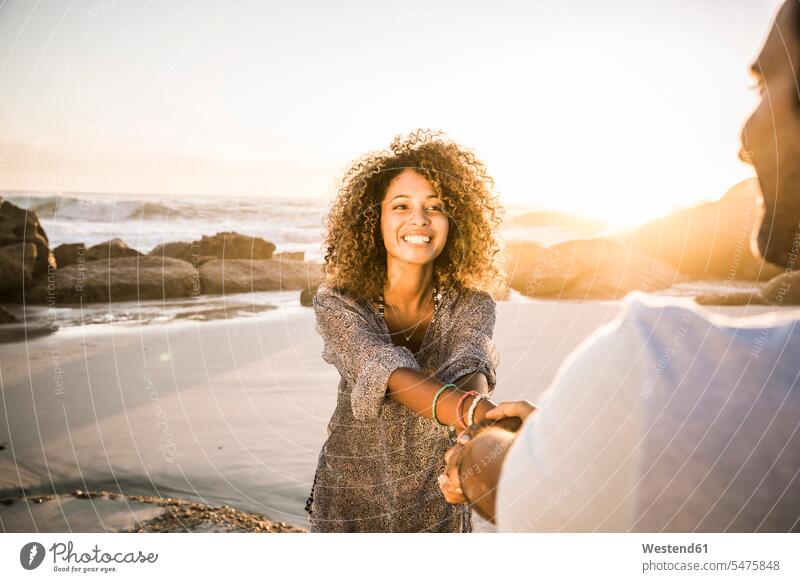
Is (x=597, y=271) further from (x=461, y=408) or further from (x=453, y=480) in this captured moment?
(x=453, y=480)

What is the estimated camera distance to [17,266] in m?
3.54

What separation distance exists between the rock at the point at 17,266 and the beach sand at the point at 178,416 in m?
0.31

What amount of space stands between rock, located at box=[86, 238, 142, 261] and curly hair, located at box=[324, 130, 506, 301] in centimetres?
244

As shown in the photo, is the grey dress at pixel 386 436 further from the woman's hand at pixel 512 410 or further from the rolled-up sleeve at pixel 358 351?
the woman's hand at pixel 512 410

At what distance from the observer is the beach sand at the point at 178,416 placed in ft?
9.07

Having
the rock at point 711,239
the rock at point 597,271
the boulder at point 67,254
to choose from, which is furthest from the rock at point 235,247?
the rock at point 711,239

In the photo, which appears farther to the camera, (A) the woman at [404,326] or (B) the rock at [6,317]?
(B) the rock at [6,317]

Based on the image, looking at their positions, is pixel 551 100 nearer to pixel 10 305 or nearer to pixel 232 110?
pixel 232 110

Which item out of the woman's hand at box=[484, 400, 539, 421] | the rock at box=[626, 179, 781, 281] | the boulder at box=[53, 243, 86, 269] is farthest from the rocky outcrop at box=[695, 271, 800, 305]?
the boulder at box=[53, 243, 86, 269]

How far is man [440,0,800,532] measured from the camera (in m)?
1.04

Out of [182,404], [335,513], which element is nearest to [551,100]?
[335,513]

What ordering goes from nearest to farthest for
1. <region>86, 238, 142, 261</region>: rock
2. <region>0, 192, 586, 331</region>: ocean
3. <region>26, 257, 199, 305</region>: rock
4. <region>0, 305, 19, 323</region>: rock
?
<region>0, 305, 19, 323</region>: rock < <region>0, 192, 586, 331</region>: ocean < <region>26, 257, 199, 305</region>: rock < <region>86, 238, 142, 261</region>: rock

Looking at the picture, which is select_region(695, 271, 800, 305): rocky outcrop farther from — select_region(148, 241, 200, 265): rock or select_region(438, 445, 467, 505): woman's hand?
select_region(148, 241, 200, 265): rock
